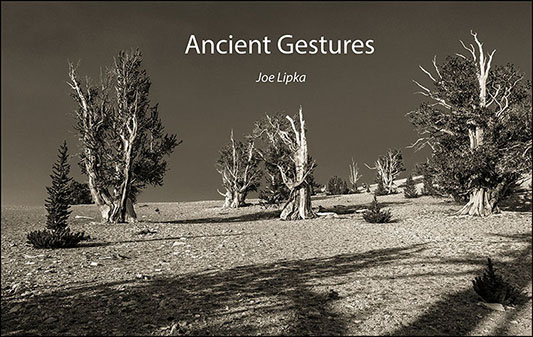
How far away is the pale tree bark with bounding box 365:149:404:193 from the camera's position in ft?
188

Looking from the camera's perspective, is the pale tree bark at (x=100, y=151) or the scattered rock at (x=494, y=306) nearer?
the scattered rock at (x=494, y=306)

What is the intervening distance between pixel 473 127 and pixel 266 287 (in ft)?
56.5

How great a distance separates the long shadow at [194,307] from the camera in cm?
527

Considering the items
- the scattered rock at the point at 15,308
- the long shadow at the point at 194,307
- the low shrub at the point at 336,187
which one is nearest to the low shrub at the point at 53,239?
the long shadow at the point at 194,307

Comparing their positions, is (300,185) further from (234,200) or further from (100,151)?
(234,200)

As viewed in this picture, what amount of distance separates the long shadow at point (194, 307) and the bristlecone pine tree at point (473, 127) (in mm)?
12515

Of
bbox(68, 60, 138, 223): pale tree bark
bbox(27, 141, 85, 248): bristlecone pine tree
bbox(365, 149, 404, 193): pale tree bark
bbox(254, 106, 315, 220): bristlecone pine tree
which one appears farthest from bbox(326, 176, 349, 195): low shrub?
bbox(27, 141, 85, 248): bristlecone pine tree

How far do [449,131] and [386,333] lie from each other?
18723 millimetres

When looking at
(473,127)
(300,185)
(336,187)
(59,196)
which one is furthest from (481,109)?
(336,187)

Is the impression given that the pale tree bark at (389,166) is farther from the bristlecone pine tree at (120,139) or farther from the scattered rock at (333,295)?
the scattered rock at (333,295)

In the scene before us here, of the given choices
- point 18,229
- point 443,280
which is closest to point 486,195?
point 443,280

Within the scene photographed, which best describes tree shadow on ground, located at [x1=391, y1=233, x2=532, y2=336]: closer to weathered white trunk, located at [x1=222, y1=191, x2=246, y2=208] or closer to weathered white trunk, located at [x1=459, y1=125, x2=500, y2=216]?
weathered white trunk, located at [x1=459, y1=125, x2=500, y2=216]

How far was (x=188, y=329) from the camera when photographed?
17.2ft

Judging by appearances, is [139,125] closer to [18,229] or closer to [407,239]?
[18,229]
